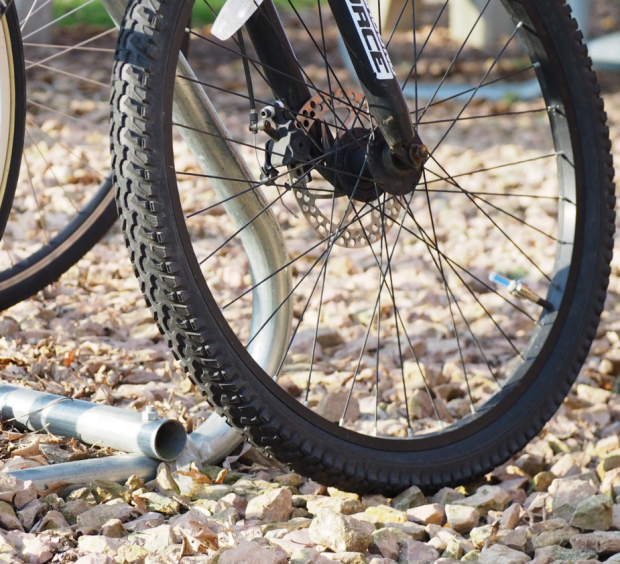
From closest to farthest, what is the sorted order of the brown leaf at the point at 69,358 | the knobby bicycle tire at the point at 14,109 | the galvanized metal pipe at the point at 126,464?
the galvanized metal pipe at the point at 126,464 → the knobby bicycle tire at the point at 14,109 → the brown leaf at the point at 69,358

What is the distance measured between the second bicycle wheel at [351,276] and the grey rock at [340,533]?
0.13 meters

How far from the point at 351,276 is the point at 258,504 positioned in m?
1.40

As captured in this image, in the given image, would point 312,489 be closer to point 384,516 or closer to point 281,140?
point 384,516

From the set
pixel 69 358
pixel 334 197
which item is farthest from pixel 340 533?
pixel 69 358

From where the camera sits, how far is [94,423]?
155cm

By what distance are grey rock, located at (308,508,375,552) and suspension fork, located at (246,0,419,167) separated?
0.63m

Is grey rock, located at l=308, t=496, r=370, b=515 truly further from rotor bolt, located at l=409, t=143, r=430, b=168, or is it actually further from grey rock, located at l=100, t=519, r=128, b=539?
rotor bolt, located at l=409, t=143, r=430, b=168

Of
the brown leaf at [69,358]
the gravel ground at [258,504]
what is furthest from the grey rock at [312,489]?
the brown leaf at [69,358]

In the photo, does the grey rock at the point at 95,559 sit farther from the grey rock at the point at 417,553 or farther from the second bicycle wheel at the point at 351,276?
the grey rock at the point at 417,553

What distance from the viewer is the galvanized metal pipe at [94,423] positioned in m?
1.51

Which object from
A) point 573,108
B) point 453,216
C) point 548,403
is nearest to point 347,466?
point 548,403

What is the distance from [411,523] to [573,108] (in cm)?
93

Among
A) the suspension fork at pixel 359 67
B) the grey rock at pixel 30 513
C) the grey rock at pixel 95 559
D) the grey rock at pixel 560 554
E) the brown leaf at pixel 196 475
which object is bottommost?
the grey rock at pixel 95 559

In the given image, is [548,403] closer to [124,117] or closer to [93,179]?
[124,117]
